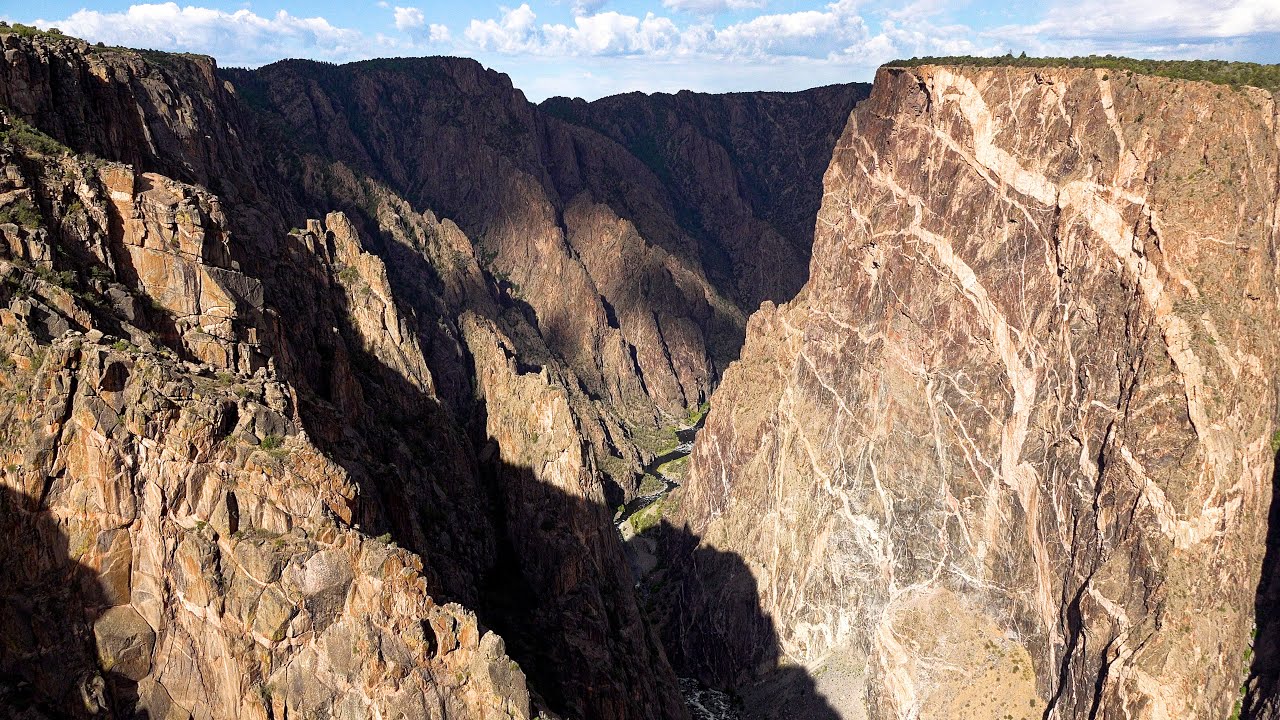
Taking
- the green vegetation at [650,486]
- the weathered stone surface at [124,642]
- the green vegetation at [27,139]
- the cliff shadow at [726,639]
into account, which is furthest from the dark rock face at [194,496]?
the green vegetation at [650,486]

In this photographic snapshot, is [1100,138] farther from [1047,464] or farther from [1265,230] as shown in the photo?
[1047,464]

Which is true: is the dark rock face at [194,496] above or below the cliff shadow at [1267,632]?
above

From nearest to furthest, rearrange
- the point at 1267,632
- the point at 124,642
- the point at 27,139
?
the point at 124,642, the point at 27,139, the point at 1267,632

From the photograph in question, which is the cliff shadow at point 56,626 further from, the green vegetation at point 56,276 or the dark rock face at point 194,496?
the green vegetation at point 56,276

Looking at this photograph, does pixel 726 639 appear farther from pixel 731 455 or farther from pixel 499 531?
pixel 499 531

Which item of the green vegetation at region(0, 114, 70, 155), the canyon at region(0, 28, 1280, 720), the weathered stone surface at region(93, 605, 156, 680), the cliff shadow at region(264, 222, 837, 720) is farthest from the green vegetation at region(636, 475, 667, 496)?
the weathered stone surface at region(93, 605, 156, 680)

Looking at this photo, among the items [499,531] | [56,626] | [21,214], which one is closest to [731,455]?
[499,531]
